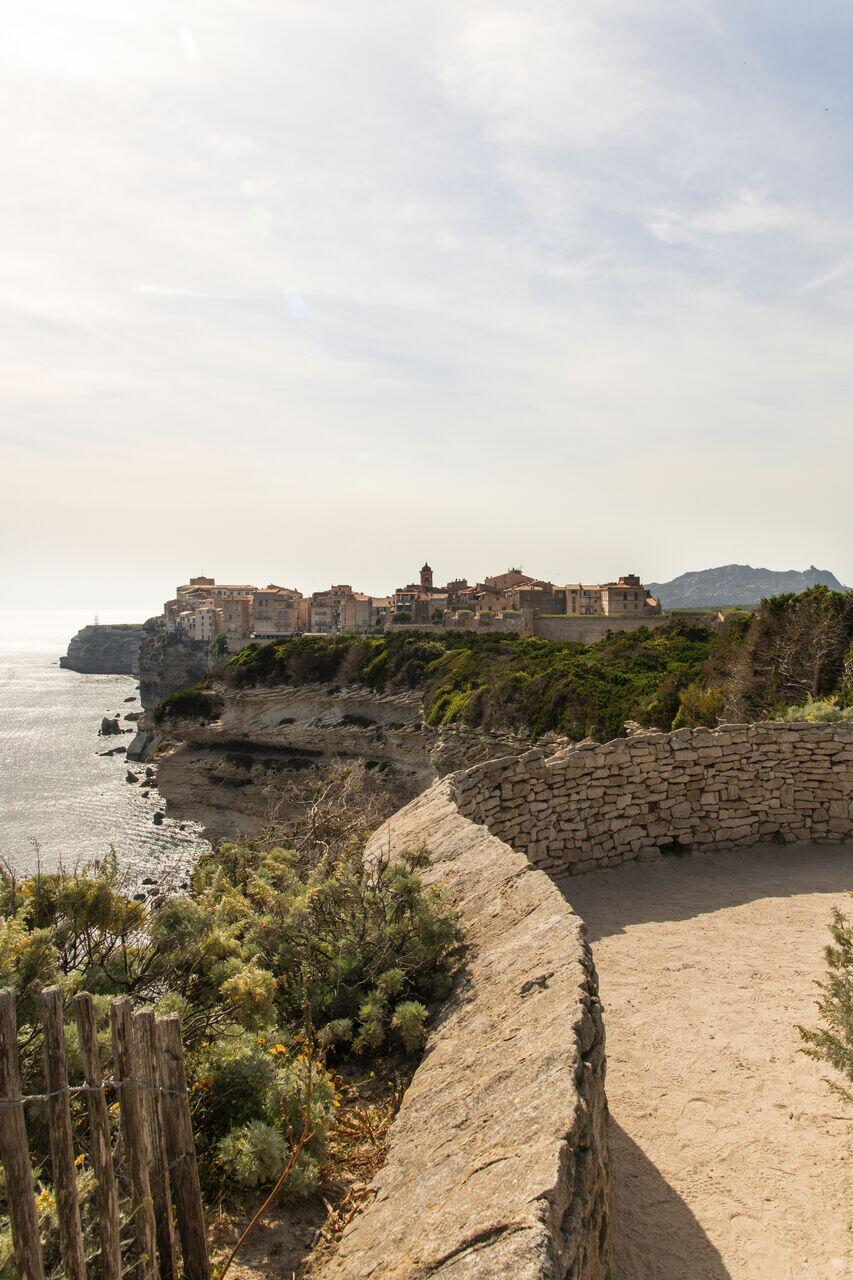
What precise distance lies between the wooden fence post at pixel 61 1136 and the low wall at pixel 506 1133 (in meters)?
1.08

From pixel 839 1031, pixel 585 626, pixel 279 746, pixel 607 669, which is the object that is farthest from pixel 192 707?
pixel 839 1031

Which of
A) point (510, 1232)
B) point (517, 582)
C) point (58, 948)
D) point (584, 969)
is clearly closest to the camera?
point (510, 1232)

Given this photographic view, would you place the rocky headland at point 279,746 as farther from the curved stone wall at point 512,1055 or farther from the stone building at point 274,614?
the stone building at point 274,614

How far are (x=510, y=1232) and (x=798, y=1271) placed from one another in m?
2.02

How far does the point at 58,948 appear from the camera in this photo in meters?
4.48

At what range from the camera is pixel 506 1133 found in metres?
3.10

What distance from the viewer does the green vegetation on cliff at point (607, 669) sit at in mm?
22734

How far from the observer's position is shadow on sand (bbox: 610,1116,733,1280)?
361cm

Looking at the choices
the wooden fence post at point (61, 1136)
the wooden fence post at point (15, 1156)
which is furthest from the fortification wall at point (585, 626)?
the wooden fence post at point (15, 1156)

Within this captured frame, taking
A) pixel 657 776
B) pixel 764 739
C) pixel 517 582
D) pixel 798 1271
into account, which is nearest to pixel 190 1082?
pixel 798 1271

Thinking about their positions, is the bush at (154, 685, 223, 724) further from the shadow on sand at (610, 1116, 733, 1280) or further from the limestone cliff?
the shadow on sand at (610, 1116, 733, 1280)

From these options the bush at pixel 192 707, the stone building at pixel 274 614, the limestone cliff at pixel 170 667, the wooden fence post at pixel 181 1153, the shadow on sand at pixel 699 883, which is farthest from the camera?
the stone building at pixel 274 614

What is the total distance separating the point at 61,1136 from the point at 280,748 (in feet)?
178

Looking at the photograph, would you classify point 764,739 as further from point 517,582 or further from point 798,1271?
point 517,582
